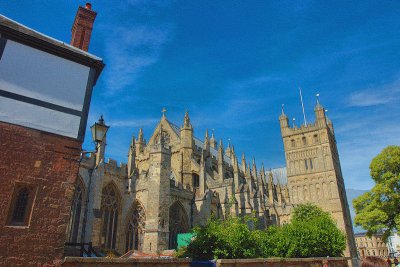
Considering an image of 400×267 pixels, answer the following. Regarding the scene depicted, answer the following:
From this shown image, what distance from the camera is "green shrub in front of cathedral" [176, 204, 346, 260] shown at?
1393 cm

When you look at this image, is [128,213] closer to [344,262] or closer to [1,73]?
[344,262]

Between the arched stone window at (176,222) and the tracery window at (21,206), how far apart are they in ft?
61.0

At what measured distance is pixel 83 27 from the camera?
11.9 metres

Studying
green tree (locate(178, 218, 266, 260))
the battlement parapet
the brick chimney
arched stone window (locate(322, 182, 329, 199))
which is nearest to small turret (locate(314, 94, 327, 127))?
arched stone window (locate(322, 182, 329, 199))

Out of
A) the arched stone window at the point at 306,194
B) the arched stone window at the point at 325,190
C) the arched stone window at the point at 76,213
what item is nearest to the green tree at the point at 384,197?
the arched stone window at the point at 76,213

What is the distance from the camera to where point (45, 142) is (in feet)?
30.0

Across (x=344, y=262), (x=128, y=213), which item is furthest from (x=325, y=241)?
(x=128, y=213)

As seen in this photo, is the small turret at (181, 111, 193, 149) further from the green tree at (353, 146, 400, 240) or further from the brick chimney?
the brick chimney

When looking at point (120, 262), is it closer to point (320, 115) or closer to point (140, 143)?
point (140, 143)

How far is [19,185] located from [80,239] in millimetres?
13661

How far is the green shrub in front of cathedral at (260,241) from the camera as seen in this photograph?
45.7ft

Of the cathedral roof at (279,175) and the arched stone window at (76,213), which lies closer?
the arched stone window at (76,213)

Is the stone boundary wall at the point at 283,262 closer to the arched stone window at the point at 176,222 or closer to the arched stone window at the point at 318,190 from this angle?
the arched stone window at the point at 176,222

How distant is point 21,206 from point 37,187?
62 centimetres
